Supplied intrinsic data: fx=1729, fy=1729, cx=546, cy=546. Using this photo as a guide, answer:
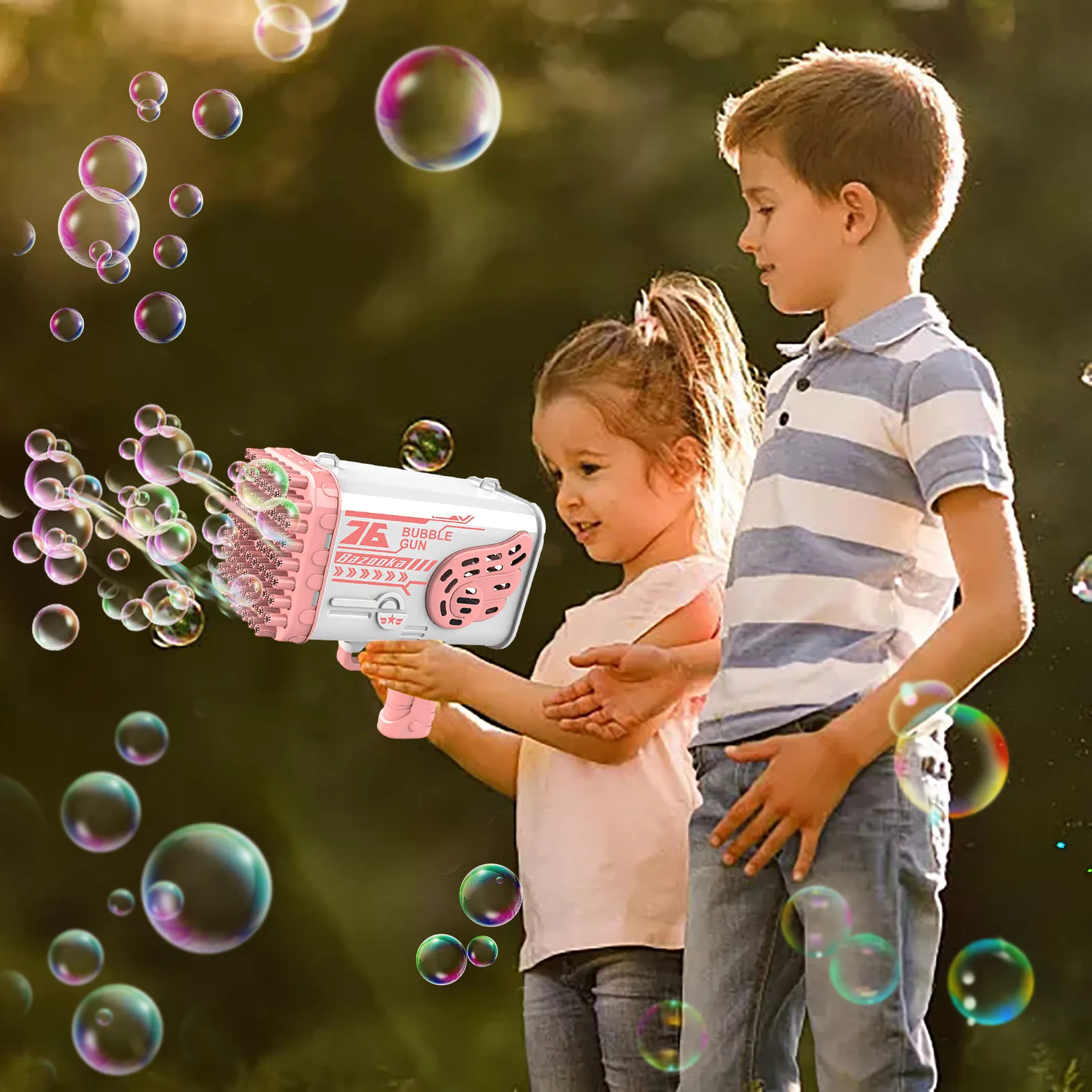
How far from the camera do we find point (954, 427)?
1.25 m

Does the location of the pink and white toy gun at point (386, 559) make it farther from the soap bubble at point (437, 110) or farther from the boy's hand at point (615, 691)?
the soap bubble at point (437, 110)

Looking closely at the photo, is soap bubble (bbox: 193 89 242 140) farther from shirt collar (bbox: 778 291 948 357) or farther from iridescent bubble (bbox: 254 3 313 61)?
shirt collar (bbox: 778 291 948 357)

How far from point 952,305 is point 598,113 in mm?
639

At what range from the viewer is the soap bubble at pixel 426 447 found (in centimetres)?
193

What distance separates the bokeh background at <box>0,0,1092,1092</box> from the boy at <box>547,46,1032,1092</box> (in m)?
1.05

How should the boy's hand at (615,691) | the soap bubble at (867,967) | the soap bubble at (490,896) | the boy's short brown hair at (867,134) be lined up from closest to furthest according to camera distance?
1. the soap bubble at (867,967)
2. the boy's short brown hair at (867,134)
3. the boy's hand at (615,691)
4. the soap bubble at (490,896)

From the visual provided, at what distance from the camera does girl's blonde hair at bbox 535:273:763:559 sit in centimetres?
165

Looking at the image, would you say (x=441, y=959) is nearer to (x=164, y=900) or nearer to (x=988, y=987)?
(x=164, y=900)

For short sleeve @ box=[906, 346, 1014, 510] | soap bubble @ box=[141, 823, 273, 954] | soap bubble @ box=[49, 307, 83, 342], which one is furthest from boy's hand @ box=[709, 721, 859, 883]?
soap bubble @ box=[49, 307, 83, 342]

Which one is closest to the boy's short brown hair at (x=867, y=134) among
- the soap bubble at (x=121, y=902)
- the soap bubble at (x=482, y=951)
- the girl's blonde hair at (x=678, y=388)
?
the girl's blonde hair at (x=678, y=388)

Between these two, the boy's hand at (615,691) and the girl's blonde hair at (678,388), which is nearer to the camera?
the boy's hand at (615,691)

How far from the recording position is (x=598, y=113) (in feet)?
8.76

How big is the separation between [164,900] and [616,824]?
769mm

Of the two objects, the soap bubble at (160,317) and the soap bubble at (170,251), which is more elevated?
the soap bubble at (170,251)
